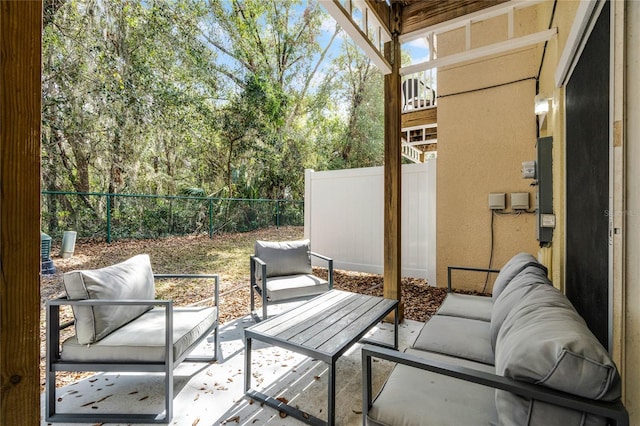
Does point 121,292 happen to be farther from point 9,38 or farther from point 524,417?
point 524,417

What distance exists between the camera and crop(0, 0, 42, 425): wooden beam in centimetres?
75

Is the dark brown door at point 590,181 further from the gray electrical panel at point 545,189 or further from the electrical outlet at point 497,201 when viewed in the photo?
the electrical outlet at point 497,201

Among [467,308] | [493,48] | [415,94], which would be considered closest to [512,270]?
[467,308]

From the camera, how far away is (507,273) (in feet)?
7.32

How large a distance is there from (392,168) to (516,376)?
2.43 metres

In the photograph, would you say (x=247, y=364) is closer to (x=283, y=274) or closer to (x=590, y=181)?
(x=283, y=274)

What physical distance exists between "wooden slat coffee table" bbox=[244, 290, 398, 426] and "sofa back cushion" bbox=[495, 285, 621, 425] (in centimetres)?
95

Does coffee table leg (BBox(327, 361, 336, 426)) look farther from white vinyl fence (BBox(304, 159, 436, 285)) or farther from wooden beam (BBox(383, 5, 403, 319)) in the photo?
white vinyl fence (BBox(304, 159, 436, 285))

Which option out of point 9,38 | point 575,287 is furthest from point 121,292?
point 575,287

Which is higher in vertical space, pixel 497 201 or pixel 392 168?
pixel 392 168

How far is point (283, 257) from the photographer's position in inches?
148

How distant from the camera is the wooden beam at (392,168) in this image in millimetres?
3174

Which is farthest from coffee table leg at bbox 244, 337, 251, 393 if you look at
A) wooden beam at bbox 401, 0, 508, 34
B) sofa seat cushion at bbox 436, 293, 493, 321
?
wooden beam at bbox 401, 0, 508, 34

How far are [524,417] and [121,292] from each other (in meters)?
2.29
